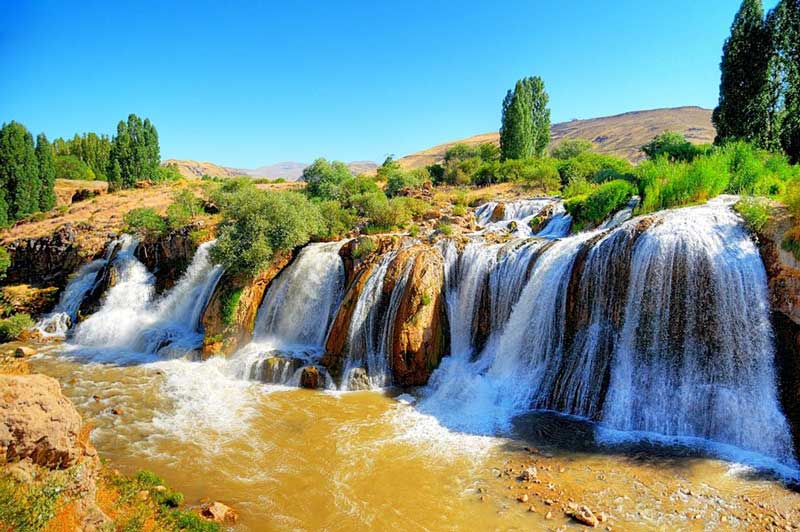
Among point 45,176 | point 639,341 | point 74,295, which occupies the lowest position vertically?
point 639,341

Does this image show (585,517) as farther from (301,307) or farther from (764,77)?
(764,77)

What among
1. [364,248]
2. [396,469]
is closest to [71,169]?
[364,248]

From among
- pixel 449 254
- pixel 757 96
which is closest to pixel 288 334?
pixel 449 254

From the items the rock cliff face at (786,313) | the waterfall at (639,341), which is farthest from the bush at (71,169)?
the rock cliff face at (786,313)

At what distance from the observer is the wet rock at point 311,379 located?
1411 centimetres

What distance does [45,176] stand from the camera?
1736 inches

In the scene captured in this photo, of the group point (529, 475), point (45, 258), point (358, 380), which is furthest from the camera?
point (45, 258)

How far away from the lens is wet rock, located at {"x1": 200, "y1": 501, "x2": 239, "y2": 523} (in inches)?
304

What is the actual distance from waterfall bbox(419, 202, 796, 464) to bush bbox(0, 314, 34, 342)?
20226 mm

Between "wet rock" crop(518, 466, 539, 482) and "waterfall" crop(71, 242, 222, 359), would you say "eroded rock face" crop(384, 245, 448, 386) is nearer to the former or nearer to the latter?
"wet rock" crop(518, 466, 539, 482)

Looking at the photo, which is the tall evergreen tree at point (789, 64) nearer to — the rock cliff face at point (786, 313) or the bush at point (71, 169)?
the rock cliff face at point (786, 313)

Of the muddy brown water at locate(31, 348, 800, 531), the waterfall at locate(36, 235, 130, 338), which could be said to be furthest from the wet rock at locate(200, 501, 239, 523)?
the waterfall at locate(36, 235, 130, 338)

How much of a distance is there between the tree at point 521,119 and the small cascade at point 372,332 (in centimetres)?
3220

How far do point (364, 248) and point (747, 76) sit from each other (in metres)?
21.7
